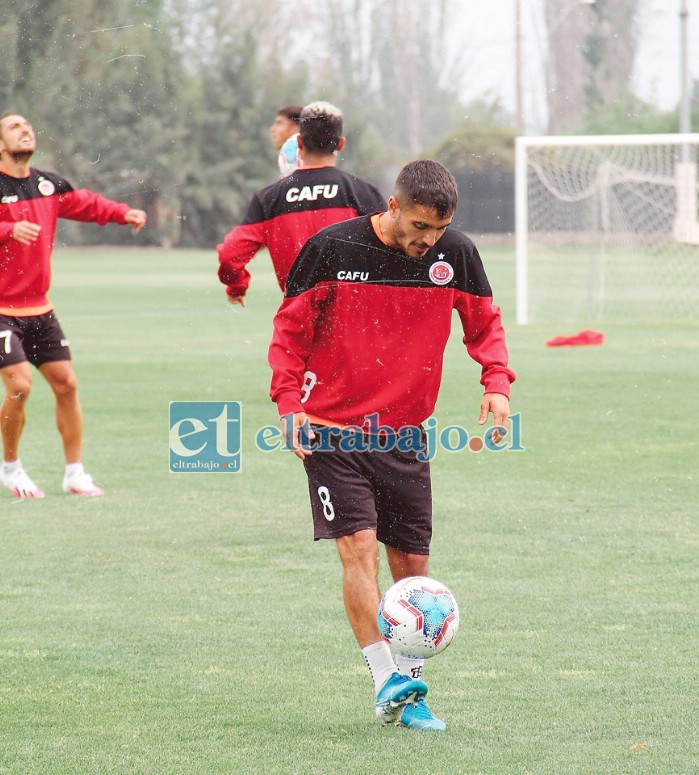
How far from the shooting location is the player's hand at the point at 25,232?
767 cm

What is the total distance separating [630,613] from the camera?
18.1 ft

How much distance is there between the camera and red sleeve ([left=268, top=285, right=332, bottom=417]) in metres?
4.39

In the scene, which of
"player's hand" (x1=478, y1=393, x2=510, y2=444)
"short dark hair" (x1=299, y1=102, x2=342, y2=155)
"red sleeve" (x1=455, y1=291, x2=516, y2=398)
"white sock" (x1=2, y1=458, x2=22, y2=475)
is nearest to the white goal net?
"white sock" (x1=2, y1=458, x2=22, y2=475)

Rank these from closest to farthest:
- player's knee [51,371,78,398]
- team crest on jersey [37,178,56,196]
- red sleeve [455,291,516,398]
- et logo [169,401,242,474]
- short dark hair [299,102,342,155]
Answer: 1. red sleeve [455,291,516,398]
2. short dark hair [299,102,342,155]
3. team crest on jersey [37,178,56,196]
4. player's knee [51,371,78,398]
5. et logo [169,401,242,474]

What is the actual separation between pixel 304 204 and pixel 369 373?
329 cm

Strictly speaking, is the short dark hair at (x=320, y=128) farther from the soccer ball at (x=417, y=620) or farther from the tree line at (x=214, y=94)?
the tree line at (x=214, y=94)

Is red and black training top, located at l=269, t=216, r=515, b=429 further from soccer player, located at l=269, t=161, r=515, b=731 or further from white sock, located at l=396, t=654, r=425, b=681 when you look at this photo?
white sock, located at l=396, t=654, r=425, b=681

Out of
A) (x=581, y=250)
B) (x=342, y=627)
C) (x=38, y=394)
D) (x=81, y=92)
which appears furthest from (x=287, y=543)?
(x=81, y=92)

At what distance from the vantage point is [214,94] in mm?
51375

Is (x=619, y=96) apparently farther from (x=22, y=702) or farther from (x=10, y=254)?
(x=22, y=702)

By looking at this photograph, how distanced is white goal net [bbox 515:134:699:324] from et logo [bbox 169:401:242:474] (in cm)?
985

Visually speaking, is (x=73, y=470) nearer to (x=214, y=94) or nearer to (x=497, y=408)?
(x=497, y=408)

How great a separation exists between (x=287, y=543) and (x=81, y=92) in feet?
129

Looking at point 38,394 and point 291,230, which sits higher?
point 291,230
